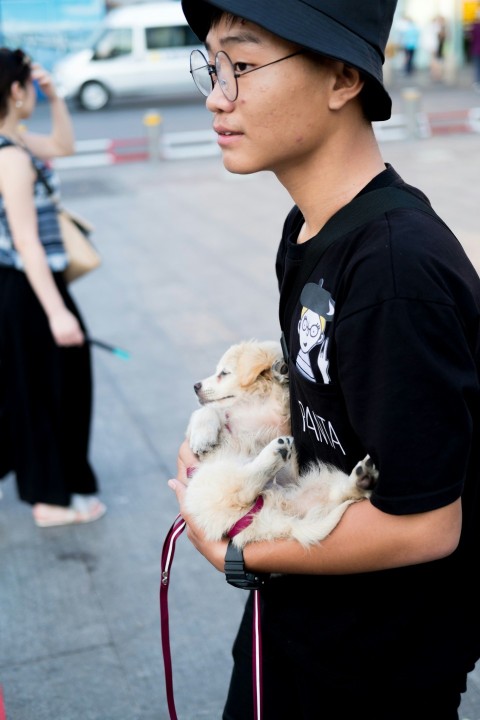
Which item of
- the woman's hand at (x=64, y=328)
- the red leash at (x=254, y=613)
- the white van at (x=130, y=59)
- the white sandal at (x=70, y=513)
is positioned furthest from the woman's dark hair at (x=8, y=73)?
the white van at (x=130, y=59)

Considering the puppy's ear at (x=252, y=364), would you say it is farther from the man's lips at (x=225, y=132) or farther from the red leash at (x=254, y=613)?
the man's lips at (x=225, y=132)

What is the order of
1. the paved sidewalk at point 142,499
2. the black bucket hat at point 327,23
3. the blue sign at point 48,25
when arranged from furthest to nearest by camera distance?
1. the blue sign at point 48,25
2. the paved sidewalk at point 142,499
3. the black bucket hat at point 327,23

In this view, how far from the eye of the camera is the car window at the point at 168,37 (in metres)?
23.2

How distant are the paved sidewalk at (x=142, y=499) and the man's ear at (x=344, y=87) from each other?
7.90 feet

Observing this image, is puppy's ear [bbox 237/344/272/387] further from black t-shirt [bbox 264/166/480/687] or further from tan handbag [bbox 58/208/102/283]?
tan handbag [bbox 58/208/102/283]

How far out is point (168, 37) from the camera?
23344 millimetres

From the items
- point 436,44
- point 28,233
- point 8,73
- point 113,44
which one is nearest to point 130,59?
point 113,44

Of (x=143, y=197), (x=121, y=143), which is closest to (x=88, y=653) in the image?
(x=143, y=197)

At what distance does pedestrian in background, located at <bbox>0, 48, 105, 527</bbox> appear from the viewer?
4246 millimetres

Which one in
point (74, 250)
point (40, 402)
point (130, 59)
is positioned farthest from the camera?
point (130, 59)

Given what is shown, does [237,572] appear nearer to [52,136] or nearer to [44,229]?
→ [44,229]

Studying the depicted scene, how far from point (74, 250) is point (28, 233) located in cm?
33

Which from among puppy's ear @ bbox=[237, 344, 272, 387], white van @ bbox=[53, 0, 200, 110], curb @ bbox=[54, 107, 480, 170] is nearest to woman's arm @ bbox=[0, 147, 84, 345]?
puppy's ear @ bbox=[237, 344, 272, 387]

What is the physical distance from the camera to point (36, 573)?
14.1 feet
